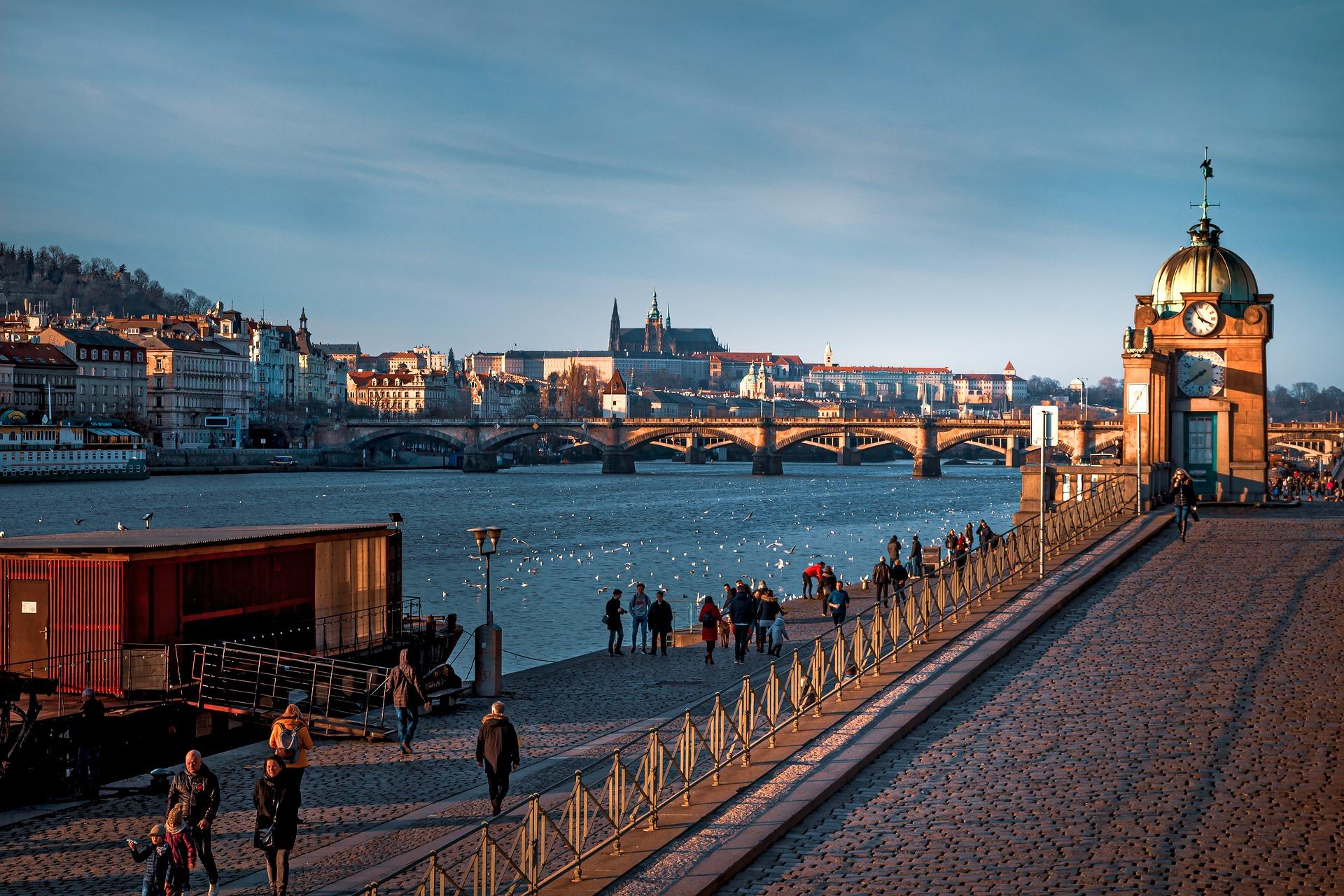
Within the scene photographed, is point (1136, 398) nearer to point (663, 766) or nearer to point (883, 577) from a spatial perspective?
point (883, 577)

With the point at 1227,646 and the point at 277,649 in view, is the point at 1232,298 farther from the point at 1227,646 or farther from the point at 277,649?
the point at 277,649

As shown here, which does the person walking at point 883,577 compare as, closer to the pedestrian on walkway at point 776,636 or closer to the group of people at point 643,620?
the pedestrian on walkway at point 776,636

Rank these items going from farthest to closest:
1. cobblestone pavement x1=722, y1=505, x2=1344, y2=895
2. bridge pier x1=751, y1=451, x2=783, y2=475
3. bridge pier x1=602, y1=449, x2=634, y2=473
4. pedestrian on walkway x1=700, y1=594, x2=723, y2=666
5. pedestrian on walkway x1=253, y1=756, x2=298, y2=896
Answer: bridge pier x1=602, y1=449, x2=634, y2=473, bridge pier x1=751, y1=451, x2=783, y2=475, pedestrian on walkway x1=700, y1=594, x2=723, y2=666, pedestrian on walkway x1=253, y1=756, x2=298, y2=896, cobblestone pavement x1=722, y1=505, x2=1344, y2=895

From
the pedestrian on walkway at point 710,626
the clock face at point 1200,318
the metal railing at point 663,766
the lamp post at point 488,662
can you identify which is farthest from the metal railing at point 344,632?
the clock face at point 1200,318

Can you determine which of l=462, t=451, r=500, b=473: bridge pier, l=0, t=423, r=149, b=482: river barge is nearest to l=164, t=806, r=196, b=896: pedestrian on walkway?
l=0, t=423, r=149, b=482: river barge

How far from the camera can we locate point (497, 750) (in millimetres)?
11695

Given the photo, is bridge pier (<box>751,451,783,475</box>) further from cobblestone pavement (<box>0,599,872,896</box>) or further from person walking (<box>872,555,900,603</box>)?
cobblestone pavement (<box>0,599,872,896</box>)

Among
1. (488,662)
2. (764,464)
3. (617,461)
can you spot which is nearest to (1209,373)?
(488,662)

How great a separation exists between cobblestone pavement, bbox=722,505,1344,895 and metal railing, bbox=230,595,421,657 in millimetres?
9853

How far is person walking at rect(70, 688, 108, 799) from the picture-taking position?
1404 centimetres

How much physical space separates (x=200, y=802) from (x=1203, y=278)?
1001 inches

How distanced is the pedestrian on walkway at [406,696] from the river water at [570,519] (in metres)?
11.9

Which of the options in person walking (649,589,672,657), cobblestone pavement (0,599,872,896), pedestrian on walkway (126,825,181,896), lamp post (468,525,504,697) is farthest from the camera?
person walking (649,589,672,657)

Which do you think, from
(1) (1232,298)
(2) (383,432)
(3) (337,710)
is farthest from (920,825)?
(2) (383,432)
